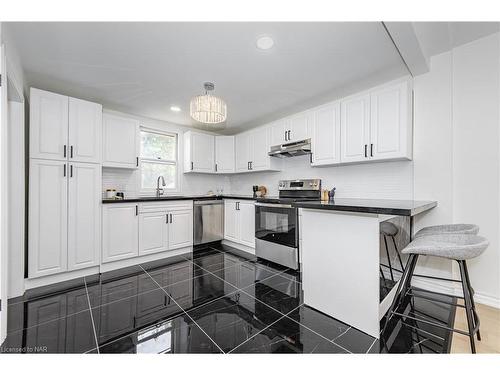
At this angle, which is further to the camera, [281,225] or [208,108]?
[281,225]

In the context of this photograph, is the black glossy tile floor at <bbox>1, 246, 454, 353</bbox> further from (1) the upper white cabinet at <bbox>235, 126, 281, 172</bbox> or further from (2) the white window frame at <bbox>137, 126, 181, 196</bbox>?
(1) the upper white cabinet at <bbox>235, 126, 281, 172</bbox>

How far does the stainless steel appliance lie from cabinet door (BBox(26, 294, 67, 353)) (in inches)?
87.4

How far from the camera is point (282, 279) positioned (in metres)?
2.53

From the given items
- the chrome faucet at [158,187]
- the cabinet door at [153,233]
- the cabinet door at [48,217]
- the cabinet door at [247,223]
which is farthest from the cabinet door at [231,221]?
the cabinet door at [48,217]

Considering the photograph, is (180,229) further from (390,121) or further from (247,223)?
(390,121)

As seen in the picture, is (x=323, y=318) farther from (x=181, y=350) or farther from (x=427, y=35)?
(x=427, y=35)

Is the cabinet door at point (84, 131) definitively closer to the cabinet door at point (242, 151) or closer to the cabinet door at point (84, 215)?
the cabinet door at point (84, 215)

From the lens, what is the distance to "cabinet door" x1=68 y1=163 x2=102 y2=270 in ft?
8.33

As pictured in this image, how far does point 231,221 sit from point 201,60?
254 cm

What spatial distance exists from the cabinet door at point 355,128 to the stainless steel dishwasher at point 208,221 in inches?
90.0

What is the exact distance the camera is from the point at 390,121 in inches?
91.2

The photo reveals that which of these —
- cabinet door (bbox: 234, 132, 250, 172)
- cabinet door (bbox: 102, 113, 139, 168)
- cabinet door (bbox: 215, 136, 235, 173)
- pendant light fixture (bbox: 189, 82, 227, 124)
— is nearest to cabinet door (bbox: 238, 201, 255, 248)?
cabinet door (bbox: 234, 132, 250, 172)

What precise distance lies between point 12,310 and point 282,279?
99.5 inches

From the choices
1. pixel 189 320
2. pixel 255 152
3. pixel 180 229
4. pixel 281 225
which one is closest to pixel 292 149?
pixel 255 152
